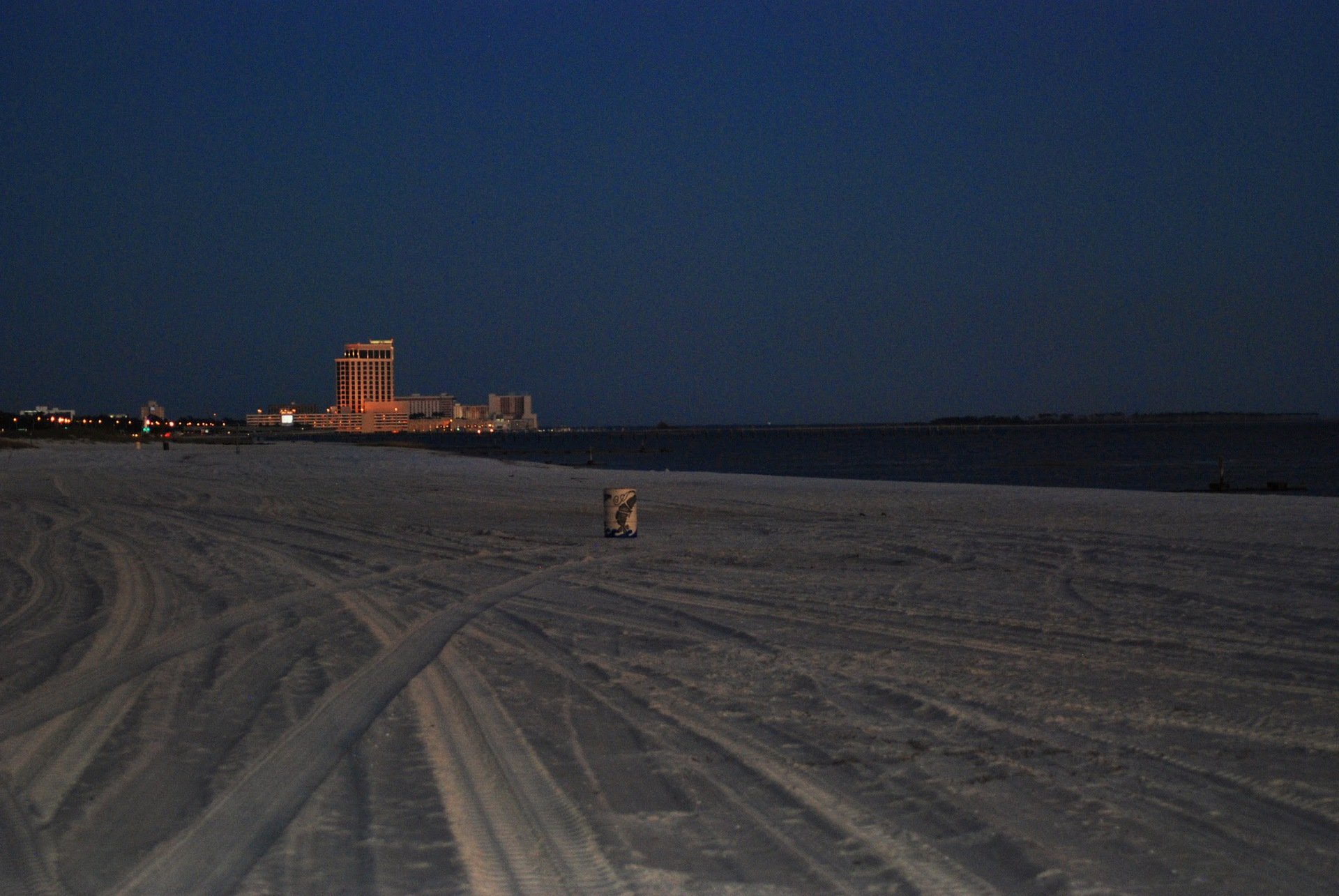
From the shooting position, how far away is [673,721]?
17.3ft

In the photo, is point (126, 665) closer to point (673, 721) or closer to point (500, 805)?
point (673, 721)

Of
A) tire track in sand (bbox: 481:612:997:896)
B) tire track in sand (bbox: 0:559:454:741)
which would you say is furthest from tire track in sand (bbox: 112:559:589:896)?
tire track in sand (bbox: 0:559:454:741)

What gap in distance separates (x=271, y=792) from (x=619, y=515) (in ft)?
32.6

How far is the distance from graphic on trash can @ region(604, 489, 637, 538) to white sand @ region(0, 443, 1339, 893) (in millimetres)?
1717

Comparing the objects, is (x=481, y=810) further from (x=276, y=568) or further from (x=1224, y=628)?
(x=276, y=568)

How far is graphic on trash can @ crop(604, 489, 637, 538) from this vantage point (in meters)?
14.0

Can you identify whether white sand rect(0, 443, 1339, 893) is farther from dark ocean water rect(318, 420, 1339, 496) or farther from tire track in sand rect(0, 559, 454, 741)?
dark ocean water rect(318, 420, 1339, 496)

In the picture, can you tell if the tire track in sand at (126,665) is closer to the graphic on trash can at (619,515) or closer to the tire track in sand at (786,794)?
the tire track in sand at (786,794)

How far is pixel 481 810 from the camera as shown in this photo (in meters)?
4.06

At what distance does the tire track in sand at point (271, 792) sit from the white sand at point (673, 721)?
0.06 feet

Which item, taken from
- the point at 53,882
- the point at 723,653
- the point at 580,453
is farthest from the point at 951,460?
the point at 53,882

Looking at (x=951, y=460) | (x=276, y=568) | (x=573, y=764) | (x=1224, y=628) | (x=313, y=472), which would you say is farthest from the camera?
(x=951, y=460)

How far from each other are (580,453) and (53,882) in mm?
82663

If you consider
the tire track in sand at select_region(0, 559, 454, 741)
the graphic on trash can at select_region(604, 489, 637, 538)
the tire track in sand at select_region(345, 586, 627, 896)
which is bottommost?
the tire track in sand at select_region(345, 586, 627, 896)
